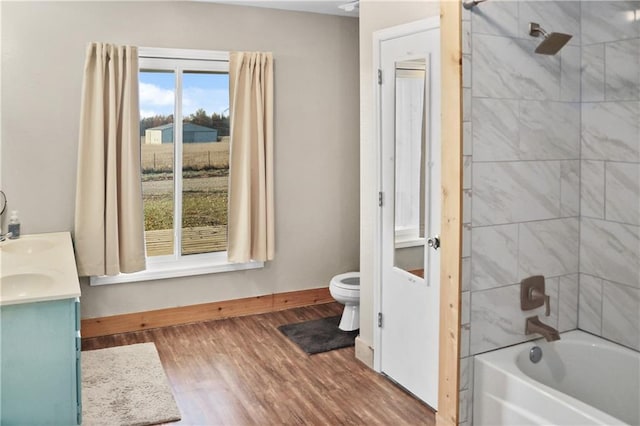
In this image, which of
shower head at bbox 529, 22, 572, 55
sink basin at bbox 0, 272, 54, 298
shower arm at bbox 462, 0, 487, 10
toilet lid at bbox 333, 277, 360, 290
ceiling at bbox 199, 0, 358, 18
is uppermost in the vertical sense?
ceiling at bbox 199, 0, 358, 18

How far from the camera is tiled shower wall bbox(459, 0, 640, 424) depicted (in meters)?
2.63

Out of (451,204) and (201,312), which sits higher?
(451,204)

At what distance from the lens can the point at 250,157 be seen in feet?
15.0

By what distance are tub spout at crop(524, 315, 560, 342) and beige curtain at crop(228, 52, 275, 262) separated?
2.38m

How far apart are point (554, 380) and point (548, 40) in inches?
63.8

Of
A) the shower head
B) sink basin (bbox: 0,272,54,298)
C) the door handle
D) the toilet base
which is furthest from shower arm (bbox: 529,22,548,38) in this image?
sink basin (bbox: 0,272,54,298)

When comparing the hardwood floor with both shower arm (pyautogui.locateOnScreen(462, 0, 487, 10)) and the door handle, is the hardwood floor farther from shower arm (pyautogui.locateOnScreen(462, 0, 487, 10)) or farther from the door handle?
shower arm (pyautogui.locateOnScreen(462, 0, 487, 10))

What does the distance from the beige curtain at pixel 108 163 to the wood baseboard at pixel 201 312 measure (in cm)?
44

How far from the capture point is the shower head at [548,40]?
8.67 feet

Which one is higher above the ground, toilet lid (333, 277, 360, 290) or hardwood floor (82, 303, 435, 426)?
toilet lid (333, 277, 360, 290)

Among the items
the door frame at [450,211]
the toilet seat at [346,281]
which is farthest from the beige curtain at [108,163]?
the door frame at [450,211]

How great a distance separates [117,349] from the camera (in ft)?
13.1

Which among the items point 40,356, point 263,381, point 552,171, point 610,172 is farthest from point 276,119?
point 40,356

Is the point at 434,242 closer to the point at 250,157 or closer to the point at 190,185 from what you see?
the point at 250,157
